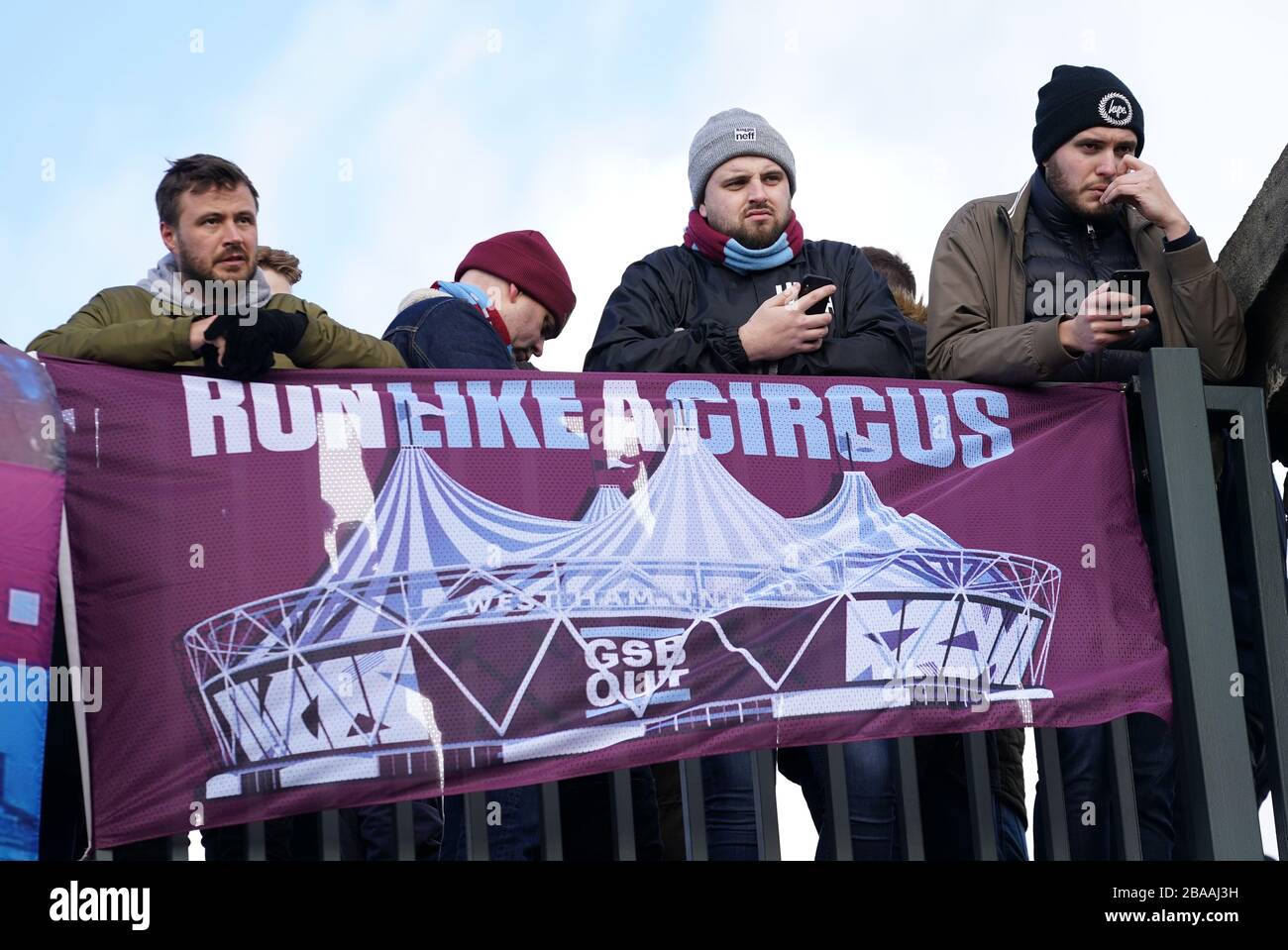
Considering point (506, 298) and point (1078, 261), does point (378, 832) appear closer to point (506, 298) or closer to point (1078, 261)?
point (506, 298)

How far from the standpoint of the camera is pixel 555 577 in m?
4.69

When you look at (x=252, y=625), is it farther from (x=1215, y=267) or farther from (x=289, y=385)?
(x=1215, y=267)

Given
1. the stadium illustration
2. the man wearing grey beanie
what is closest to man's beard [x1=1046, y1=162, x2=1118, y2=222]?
the man wearing grey beanie

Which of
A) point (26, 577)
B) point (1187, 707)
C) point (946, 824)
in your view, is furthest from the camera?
point (946, 824)

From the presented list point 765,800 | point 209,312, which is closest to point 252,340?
point 209,312

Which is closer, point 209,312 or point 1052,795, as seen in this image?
point 1052,795

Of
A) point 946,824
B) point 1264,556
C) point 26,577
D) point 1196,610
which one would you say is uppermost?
point 26,577

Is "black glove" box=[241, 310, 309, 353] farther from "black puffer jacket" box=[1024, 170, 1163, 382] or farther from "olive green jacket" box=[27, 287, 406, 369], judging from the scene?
"black puffer jacket" box=[1024, 170, 1163, 382]

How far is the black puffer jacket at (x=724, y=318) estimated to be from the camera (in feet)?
17.3

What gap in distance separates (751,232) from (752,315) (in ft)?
1.20

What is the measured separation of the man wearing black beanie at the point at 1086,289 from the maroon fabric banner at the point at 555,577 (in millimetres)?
185

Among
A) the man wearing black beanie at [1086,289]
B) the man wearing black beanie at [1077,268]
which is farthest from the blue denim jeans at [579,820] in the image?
the man wearing black beanie at [1077,268]

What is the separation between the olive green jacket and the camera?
470 centimetres
